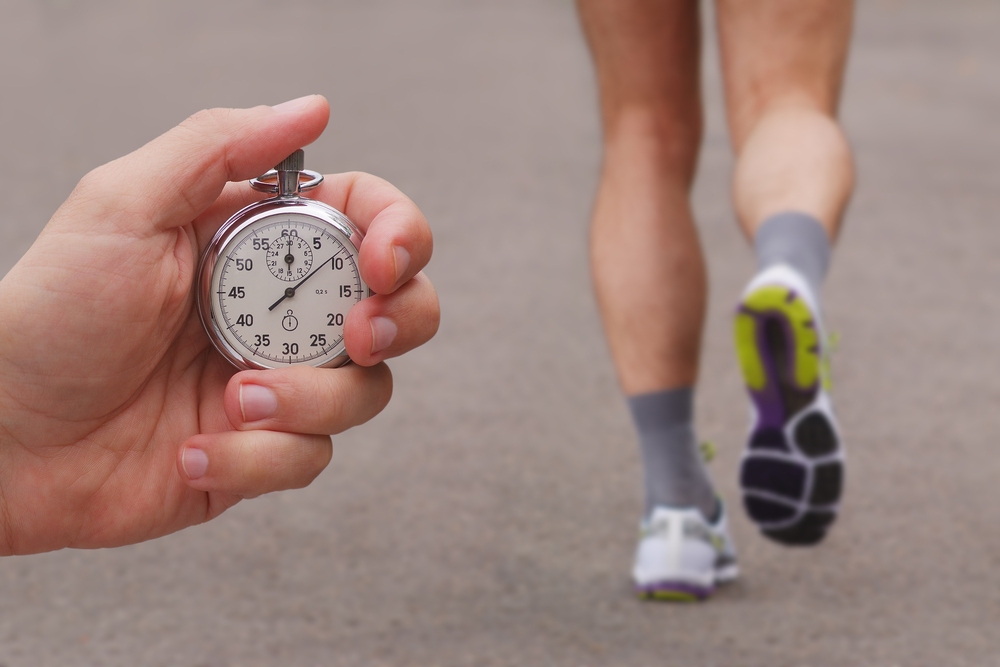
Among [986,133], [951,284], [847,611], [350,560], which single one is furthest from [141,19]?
[847,611]

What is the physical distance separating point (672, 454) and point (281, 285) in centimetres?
130

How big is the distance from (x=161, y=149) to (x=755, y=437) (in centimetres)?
130

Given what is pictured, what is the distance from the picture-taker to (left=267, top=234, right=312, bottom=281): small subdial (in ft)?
5.45

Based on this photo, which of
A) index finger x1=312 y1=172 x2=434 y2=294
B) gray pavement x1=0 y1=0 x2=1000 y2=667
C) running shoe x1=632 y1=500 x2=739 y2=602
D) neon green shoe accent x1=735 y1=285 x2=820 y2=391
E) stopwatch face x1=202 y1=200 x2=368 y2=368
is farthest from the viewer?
running shoe x1=632 y1=500 x2=739 y2=602

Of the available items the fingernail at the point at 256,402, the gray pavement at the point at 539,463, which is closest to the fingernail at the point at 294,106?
the fingernail at the point at 256,402

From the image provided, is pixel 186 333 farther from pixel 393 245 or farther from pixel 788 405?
pixel 788 405

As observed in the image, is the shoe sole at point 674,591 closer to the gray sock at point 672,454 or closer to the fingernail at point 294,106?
the gray sock at point 672,454

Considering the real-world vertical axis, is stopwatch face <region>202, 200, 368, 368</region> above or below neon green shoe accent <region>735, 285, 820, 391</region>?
above

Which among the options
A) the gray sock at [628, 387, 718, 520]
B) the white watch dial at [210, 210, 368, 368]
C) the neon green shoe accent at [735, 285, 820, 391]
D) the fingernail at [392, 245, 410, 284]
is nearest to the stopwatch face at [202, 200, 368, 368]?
the white watch dial at [210, 210, 368, 368]

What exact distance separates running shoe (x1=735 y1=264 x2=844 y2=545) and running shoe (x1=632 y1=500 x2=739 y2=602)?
341mm

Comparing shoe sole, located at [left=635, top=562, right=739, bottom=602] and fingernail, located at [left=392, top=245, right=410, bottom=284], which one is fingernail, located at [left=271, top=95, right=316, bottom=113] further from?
shoe sole, located at [left=635, top=562, right=739, bottom=602]

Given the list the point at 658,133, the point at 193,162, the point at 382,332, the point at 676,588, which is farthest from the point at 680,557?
the point at 193,162

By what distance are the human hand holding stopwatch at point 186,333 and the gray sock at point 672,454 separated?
44.2 inches

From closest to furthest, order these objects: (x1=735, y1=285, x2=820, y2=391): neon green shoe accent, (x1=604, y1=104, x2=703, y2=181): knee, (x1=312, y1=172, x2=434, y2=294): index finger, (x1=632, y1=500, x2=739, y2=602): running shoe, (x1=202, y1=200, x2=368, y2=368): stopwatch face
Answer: (x1=312, y1=172, x2=434, y2=294): index finger < (x1=202, y1=200, x2=368, y2=368): stopwatch face < (x1=735, y1=285, x2=820, y2=391): neon green shoe accent < (x1=632, y1=500, x2=739, y2=602): running shoe < (x1=604, y1=104, x2=703, y2=181): knee
